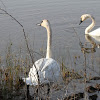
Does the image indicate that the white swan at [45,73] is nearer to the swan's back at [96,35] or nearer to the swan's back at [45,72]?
the swan's back at [45,72]

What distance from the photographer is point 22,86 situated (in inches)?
239

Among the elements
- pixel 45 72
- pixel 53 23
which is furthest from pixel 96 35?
pixel 45 72

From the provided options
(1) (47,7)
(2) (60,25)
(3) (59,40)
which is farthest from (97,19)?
(3) (59,40)

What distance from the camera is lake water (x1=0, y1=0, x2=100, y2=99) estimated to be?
879cm

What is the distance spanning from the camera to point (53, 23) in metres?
12.4

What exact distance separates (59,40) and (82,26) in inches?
134

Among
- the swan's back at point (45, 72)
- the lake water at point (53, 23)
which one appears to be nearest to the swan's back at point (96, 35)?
the lake water at point (53, 23)

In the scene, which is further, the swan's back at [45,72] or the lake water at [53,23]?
the lake water at [53,23]

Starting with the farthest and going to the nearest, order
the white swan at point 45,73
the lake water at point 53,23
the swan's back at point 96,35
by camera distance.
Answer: the swan's back at point 96,35
the lake water at point 53,23
the white swan at point 45,73

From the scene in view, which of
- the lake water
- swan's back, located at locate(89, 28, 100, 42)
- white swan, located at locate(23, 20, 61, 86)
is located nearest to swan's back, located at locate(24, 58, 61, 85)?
white swan, located at locate(23, 20, 61, 86)

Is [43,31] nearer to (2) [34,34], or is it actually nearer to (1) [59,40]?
(2) [34,34]

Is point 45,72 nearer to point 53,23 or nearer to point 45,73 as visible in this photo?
point 45,73

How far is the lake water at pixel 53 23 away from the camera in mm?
8789

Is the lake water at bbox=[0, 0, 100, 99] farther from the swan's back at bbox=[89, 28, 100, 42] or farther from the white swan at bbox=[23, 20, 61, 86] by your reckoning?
the white swan at bbox=[23, 20, 61, 86]
